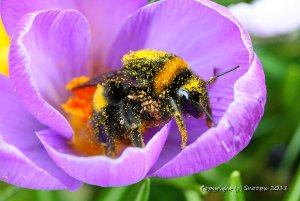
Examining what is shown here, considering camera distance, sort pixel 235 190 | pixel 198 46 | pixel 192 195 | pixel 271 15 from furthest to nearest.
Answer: pixel 271 15 < pixel 192 195 < pixel 198 46 < pixel 235 190

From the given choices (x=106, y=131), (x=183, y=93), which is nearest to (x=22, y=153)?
(x=106, y=131)

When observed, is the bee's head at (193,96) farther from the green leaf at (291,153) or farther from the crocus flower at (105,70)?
the green leaf at (291,153)

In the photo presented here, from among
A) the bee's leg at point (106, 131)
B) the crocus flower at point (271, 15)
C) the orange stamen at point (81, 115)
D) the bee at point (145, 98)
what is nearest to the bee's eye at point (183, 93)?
the bee at point (145, 98)

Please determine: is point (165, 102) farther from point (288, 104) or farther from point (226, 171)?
point (288, 104)

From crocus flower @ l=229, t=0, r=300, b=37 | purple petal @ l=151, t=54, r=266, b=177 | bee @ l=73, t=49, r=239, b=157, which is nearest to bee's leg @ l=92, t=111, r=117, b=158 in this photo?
bee @ l=73, t=49, r=239, b=157

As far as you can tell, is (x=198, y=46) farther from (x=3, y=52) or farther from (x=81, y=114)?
(x=3, y=52)

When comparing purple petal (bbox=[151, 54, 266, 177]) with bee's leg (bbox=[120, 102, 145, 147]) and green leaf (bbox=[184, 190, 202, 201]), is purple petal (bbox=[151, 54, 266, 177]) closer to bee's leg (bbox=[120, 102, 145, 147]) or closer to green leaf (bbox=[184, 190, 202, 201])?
bee's leg (bbox=[120, 102, 145, 147])
